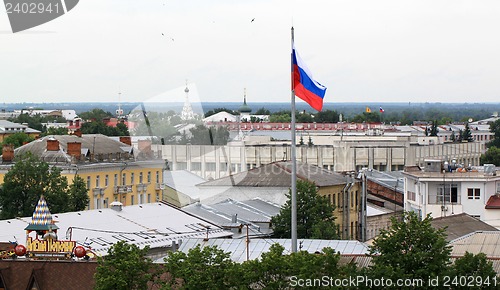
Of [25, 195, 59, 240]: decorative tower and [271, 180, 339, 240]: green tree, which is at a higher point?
[25, 195, 59, 240]: decorative tower

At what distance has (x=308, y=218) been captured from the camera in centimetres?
6531

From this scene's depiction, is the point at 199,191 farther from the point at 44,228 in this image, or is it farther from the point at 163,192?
the point at 44,228

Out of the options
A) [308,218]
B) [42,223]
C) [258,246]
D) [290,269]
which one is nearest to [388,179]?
[308,218]

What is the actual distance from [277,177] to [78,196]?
34.1 ft

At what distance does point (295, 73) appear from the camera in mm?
34219

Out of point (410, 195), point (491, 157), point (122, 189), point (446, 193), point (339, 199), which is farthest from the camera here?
point (491, 157)

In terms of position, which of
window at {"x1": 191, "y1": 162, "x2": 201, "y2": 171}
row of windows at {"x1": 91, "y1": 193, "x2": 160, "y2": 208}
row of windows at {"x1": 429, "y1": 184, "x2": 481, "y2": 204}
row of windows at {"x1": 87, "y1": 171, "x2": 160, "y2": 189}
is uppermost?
row of windows at {"x1": 429, "y1": 184, "x2": 481, "y2": 204}

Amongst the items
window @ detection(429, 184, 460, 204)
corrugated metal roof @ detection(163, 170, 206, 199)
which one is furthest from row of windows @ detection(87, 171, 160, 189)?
window @ detection(429, 184, 460, 204)

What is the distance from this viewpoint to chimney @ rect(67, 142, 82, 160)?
85.2 meters

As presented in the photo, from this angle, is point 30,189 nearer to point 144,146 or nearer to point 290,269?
point 144,146

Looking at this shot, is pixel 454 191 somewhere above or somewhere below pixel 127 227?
below

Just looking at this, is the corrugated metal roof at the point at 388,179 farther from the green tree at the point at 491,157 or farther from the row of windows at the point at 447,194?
the green tree at the point at 491,157

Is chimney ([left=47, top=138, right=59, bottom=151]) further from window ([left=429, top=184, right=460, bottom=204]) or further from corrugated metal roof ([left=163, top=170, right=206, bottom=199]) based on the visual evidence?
window ([left=429, top=184, right=460, bottom=204])

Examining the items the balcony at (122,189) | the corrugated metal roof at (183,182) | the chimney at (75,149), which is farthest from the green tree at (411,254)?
the balcony at (122,189)
